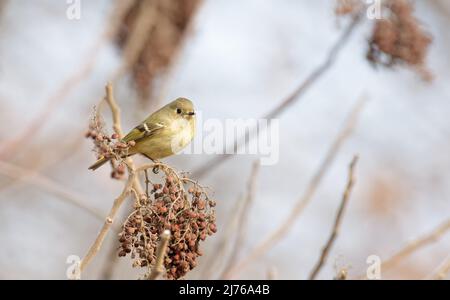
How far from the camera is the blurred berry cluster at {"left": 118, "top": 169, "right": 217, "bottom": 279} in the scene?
2.04 metres

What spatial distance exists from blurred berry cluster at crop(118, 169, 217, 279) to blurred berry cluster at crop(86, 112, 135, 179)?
205 mm

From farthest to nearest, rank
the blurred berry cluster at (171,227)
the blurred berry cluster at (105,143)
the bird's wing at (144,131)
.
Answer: the bird's wing at (144,131) → the blurred berry cluster at (105,143) → the blurred berry cluster at (171,227)

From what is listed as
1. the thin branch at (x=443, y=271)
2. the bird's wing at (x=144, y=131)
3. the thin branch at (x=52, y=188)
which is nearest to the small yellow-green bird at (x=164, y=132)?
the bird's wing at (x=144, y=131)

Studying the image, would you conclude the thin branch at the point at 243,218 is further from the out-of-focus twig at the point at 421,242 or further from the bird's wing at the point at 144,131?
the out-of-focus twig at the point at 421,242

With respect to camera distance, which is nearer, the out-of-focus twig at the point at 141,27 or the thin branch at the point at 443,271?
→ the thin branch at the point at 443,271

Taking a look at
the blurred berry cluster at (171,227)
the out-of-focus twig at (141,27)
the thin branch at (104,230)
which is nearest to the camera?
the thin branch at (104,230)

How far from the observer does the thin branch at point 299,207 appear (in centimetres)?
271

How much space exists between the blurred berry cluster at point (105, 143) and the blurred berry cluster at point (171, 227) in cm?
20

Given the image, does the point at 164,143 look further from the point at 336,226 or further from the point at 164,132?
the point at 336,226

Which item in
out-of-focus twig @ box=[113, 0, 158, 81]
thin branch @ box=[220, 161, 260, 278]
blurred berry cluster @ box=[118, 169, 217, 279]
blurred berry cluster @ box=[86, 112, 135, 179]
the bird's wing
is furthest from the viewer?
out-of-focus twig @ box=[113, 0, 158, 81]

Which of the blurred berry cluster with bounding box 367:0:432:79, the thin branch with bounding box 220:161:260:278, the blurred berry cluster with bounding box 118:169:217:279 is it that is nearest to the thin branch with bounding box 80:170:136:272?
the blurred berry cluster with bounding box 118:169:217:279

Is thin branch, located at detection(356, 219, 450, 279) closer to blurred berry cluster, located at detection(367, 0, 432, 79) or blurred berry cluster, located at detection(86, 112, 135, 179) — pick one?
blurred berry cluster, located at detection(86, 112, 135, 179)

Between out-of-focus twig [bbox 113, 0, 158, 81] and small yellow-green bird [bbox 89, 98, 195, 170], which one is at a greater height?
out-of-focus twig [bbox 113, 0, 158, 81]

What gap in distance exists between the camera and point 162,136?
9.82 ft
